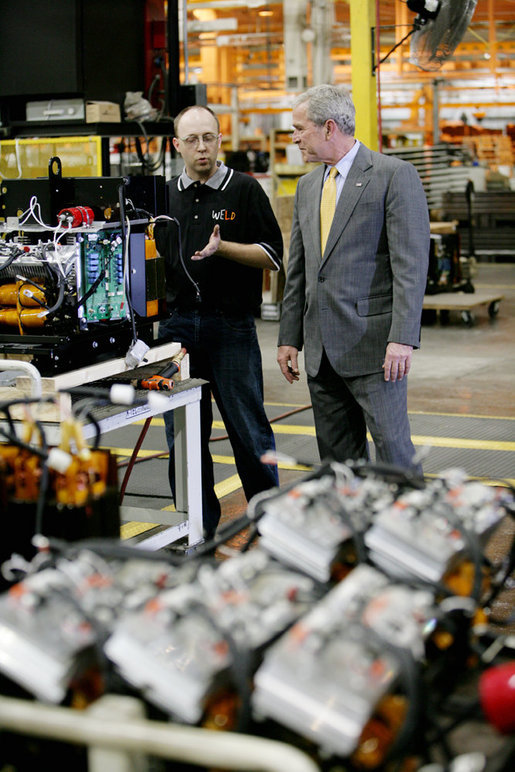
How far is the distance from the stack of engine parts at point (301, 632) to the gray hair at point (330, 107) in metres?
1.95

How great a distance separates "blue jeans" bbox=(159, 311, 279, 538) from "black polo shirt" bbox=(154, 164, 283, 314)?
0.22 ft

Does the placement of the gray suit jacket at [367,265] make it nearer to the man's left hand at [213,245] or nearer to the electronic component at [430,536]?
the man's left hand at [213,245]

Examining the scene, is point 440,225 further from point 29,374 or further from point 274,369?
point 29,374

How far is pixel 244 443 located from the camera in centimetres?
409

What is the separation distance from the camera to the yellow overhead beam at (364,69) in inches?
324

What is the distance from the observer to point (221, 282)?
4059 millimetres

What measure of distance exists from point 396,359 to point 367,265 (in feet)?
1.21

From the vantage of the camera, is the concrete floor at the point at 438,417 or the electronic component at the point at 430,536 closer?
the electronic component at the point at 430,536

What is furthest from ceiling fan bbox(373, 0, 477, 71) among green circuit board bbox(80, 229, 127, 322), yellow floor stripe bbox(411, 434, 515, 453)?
green circuit board bbox(80, 229, 127, 322)

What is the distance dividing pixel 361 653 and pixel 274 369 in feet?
23.0

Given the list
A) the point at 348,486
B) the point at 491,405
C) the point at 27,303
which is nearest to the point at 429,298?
the point at 491,405

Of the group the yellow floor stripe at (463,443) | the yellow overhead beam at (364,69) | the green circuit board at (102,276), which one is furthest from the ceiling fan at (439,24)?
the green circuit board at (102,276)

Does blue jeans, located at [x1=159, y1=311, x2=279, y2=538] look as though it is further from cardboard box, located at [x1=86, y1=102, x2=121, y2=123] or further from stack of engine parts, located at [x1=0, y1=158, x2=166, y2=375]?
cardboard box, located at [x1=86, y1=102, x2=121, y2=123]

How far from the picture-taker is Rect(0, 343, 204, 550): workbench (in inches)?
125
